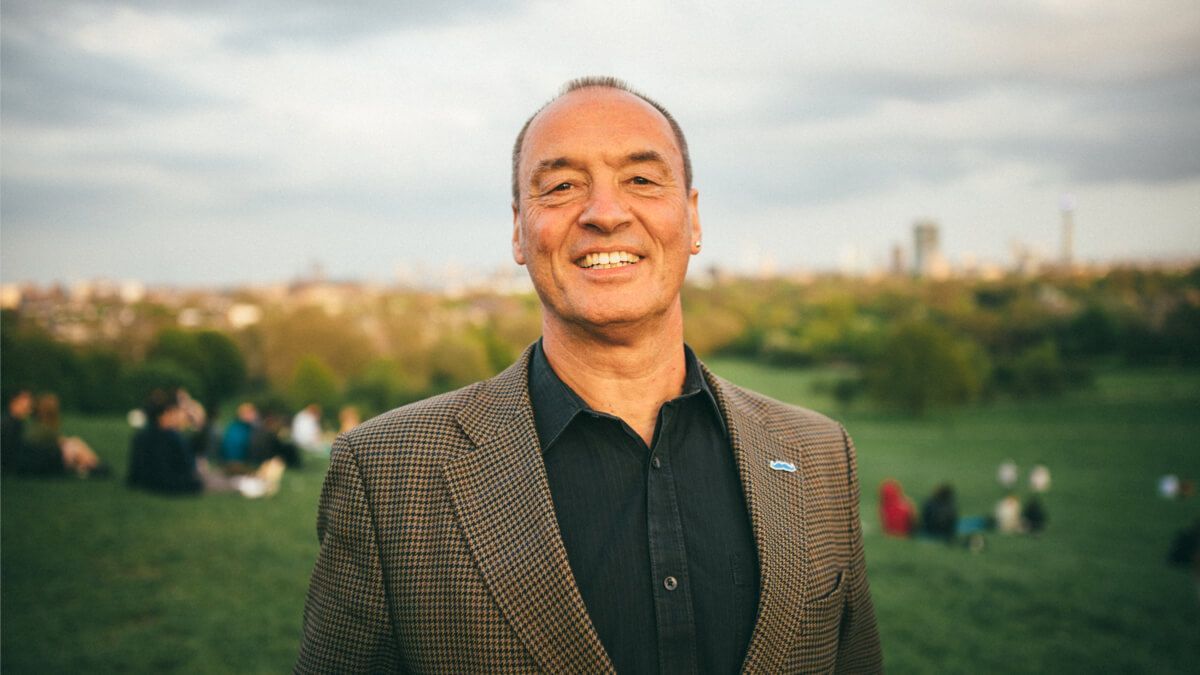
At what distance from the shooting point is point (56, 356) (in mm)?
32188

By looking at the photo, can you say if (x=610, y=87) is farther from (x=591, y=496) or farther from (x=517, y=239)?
(x=591, y=496)

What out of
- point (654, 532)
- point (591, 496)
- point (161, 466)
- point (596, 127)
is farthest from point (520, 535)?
point (161, 466)

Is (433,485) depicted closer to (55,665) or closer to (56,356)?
(55,665)

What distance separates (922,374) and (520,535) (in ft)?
174

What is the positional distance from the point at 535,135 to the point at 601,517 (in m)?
1.02

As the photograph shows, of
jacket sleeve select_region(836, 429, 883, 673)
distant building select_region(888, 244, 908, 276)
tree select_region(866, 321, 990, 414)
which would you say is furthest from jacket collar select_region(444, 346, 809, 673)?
distant building select_region(888, 244, 908, 276)

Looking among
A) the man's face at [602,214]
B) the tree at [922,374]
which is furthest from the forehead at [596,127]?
the tree at [922,374]

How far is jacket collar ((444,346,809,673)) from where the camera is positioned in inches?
Answer: 66.0

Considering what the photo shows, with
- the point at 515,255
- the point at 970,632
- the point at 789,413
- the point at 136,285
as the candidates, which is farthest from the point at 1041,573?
the point at 136,285

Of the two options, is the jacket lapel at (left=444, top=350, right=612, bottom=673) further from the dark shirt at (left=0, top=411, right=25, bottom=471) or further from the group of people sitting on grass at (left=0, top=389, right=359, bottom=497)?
the dark shirt at (left=0, top=411, right=25, bottom=471)

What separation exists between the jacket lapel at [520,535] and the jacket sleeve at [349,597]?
235 mm

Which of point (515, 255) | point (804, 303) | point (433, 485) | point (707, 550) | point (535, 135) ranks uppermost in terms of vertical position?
point (535, 135)

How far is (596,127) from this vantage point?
193 cm

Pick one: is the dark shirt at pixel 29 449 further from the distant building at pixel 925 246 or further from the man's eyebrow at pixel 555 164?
the distant building at pixel 925 246
